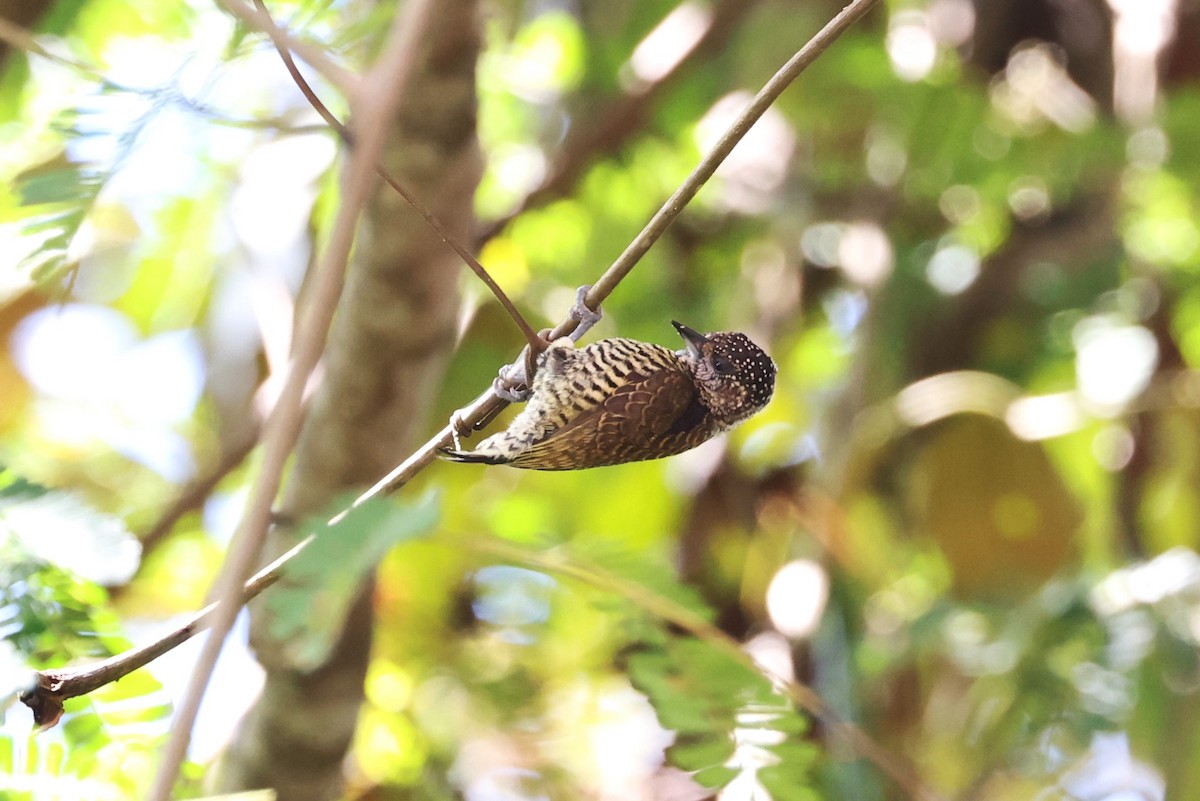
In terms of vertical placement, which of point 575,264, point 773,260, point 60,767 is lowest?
Answer: point 60,767

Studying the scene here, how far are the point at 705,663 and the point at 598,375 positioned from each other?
455 mm

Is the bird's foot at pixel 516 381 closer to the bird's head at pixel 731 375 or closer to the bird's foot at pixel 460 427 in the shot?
the bird's foot at pixel 460 427

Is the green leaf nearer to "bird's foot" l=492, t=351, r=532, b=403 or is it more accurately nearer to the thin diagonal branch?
"bird's foot" l=492, t=351, r=532, b=403

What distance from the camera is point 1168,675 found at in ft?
7.52

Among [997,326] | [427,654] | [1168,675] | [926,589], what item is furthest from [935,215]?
[427,654]

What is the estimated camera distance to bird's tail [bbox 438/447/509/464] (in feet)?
4.32

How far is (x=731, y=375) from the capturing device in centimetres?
165

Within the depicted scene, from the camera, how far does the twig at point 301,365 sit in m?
0.54

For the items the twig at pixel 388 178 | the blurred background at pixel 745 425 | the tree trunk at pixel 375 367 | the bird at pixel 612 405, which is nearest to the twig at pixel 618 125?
the blurred background at pixel 745 425

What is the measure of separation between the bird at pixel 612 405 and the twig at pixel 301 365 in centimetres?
78

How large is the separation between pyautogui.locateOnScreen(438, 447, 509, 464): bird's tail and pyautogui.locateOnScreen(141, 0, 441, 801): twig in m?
0.69

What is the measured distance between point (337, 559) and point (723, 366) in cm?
86

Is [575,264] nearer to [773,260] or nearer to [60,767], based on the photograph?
[773,260]

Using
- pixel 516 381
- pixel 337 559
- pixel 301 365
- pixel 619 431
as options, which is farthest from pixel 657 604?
pixel 301 365
